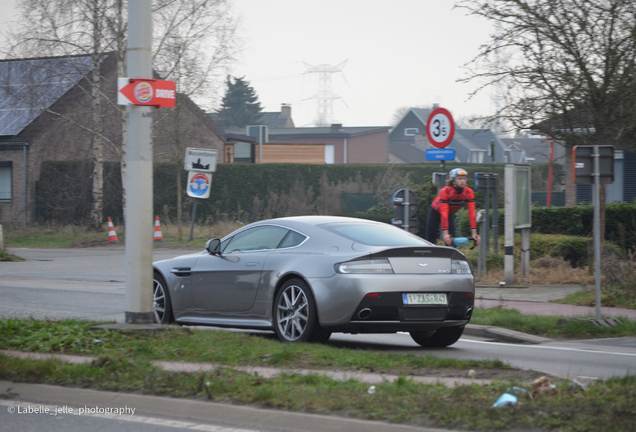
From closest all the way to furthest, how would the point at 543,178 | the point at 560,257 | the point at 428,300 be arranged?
the point at 428,300 → the point at 560,257 → the point at 543,178

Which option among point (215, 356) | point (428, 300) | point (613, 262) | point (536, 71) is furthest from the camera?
point (536, 71)

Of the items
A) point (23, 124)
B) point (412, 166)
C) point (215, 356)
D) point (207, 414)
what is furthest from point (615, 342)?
point (412, 166)

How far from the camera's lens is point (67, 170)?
3819 cm

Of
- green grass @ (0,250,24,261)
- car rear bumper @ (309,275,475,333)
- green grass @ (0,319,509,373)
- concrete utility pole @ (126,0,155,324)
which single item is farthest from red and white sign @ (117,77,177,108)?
green grass @ (0,250,24,261)

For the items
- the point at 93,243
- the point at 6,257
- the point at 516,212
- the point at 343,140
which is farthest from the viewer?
the point at 343,140

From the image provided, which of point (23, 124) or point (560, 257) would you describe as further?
point (23, 124)

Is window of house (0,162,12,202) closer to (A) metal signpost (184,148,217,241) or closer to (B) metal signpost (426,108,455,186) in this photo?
(A) metal signpost (184,148,217,241)

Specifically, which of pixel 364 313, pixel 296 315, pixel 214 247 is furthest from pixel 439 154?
pixel 364 313

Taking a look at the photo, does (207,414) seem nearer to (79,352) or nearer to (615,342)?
(79,352)

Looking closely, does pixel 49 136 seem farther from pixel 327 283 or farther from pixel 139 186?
pixel 327 283

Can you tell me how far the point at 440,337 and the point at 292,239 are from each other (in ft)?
6.63

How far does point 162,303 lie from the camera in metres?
9.98

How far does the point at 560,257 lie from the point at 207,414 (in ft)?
43.8

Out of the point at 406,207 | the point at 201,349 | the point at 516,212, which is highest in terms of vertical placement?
the point at 406,207
